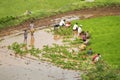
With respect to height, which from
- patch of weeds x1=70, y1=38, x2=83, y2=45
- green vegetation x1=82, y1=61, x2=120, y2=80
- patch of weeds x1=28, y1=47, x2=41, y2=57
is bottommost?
green vegetation x1=82, y1=61, x2=120, y2=80

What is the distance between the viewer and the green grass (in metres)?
35.7

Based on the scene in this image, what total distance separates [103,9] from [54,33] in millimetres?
10640

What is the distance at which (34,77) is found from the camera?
3206cm

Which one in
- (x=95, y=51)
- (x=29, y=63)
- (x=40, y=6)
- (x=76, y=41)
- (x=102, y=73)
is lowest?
(x=102, y=73)

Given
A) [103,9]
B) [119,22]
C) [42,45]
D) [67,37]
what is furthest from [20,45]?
[103,9]

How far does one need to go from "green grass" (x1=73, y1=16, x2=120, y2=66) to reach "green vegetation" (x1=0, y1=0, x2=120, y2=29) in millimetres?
4449

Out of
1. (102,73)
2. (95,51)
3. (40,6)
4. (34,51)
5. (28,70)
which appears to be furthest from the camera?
(40,6)

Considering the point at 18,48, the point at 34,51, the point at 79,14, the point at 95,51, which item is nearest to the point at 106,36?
the point at 95,51

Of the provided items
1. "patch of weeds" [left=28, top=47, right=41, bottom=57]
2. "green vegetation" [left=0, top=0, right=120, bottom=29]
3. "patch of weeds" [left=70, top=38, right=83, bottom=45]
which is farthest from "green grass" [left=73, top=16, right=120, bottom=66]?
"patch of weeds" [left=28, top=47, right=41, bottom=57]

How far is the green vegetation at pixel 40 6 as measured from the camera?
164ft

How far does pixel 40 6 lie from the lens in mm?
53781

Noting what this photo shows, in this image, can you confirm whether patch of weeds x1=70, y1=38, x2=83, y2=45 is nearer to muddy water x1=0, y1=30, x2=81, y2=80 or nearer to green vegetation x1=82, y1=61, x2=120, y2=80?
muddy water x1=0, y1=30, x2=81, y2=80

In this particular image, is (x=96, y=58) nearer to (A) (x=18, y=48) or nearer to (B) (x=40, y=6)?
(A) (x=18, y=48)

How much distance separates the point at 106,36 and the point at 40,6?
15218 mm
